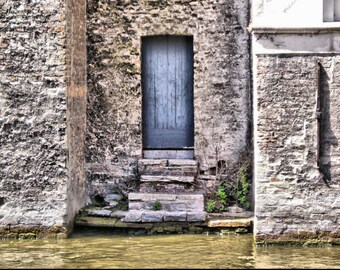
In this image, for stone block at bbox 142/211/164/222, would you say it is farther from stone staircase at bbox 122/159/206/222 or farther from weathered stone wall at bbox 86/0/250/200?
weathered stone wall at bbox 86/0/250/200

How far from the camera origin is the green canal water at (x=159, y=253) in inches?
281

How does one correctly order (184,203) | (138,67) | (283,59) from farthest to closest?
(138,67) → (184,203) → (283,59)

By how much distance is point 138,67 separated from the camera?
32.0 feet

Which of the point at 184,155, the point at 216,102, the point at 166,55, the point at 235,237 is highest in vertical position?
the point at 166,55

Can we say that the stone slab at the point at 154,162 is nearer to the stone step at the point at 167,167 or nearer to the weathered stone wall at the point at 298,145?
the stone step at the point at 167,167

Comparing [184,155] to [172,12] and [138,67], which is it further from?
[172,12]

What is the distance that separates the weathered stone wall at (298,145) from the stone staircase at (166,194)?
1181mm

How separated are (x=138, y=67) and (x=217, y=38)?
1.23 m

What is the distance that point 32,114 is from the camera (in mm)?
8688

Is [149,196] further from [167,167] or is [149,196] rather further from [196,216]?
[196,216]

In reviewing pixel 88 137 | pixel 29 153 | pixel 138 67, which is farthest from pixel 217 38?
pixel 29 153

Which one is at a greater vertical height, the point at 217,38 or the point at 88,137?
the point at 217,38

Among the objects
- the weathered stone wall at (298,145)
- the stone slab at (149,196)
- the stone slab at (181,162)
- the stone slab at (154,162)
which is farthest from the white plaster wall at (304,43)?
the stone slab at (149,196)

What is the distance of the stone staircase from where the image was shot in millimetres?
8922
